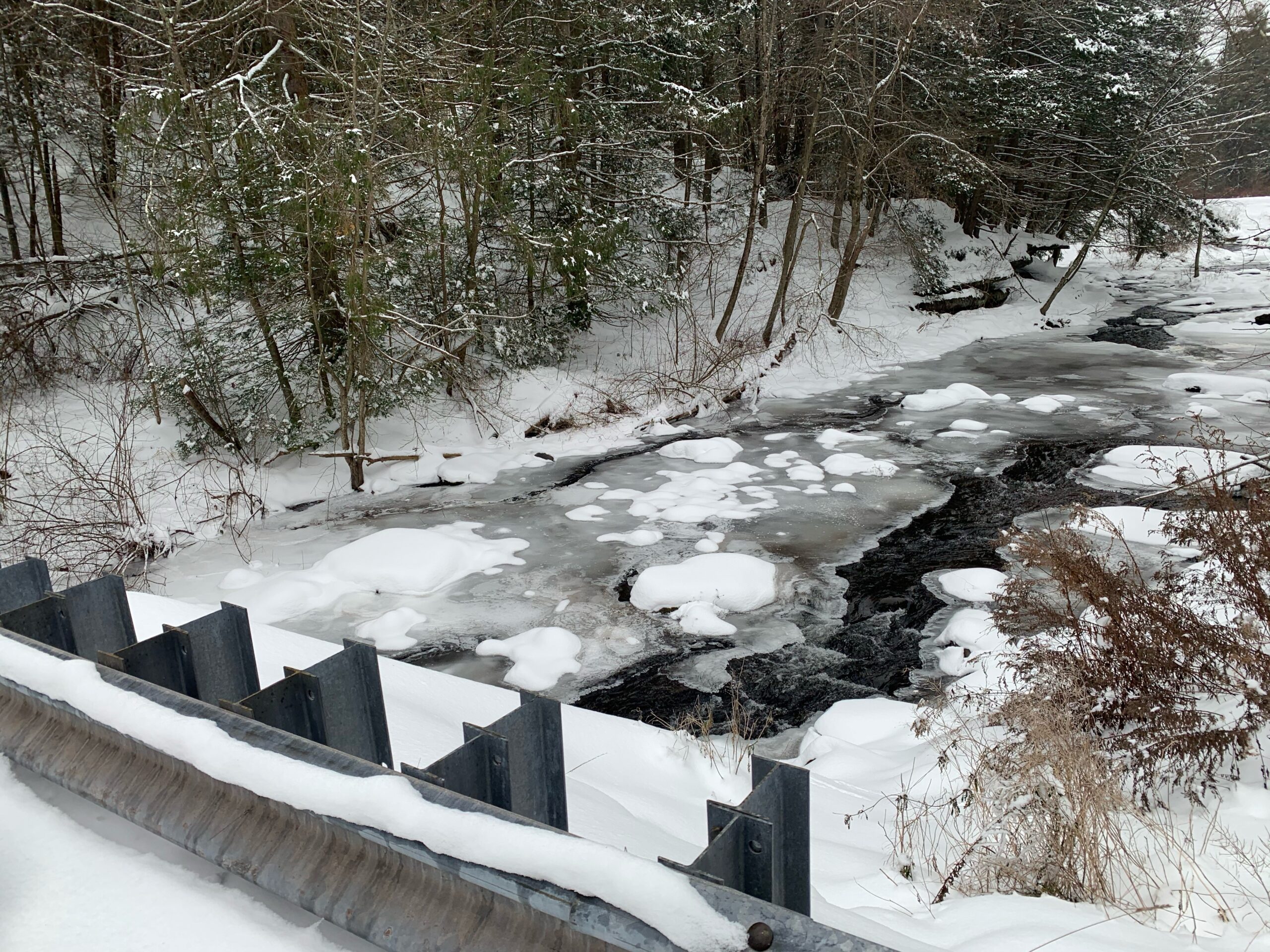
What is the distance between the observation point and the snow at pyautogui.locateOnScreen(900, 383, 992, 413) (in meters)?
13.9

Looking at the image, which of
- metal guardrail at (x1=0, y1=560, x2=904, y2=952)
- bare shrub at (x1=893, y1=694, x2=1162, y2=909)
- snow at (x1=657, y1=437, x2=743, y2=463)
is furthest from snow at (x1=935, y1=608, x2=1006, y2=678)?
snow at (x1=657, y1=437, x2=743, y2=463)

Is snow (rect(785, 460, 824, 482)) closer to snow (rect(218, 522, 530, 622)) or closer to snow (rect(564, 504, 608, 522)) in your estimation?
snow (rect(564, 504, 608, 522))

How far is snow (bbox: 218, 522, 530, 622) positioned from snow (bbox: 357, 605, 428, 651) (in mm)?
464

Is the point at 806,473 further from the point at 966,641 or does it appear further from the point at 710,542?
the point at 966,641

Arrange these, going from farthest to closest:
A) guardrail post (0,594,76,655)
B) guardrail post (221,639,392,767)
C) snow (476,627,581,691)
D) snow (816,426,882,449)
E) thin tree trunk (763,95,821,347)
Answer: thin tree trunk (763,95,821,347)
snow (816,426,882,449)
snow (476,627,581,691)
guardrail post (0,594,76,655)
guardrail post (221,639,392,767)

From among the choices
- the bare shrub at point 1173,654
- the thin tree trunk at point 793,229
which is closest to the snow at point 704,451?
the thin tree trunk at point 793,229

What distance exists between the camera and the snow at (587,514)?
9.14 meters

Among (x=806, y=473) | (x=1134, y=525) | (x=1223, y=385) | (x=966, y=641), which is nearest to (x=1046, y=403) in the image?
(x=1223, y=385)

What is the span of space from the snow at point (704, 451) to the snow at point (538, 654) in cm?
491

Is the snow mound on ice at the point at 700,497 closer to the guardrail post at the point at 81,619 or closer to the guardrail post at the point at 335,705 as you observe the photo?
the guardrail post at the point at 81,619

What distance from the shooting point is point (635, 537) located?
28.0 feet

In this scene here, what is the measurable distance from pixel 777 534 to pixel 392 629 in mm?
3590

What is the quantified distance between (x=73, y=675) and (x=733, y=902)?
1.92 metres

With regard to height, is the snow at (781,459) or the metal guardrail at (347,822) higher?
the metal guardrail at (347,822)
